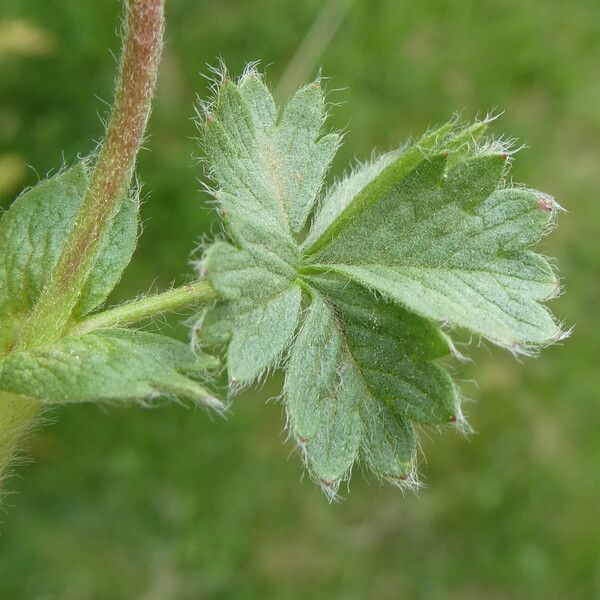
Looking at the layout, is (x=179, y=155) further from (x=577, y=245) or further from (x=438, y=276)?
(x=438, y=276)

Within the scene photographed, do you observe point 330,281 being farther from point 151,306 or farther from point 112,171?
point 112,171

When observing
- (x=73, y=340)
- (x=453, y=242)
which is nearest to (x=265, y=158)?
(x=453, y=242)

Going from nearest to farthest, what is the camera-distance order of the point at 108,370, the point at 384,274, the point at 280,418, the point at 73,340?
1. the point at 108,370
2. the point at 73,340
3. the point at 384,274
4. the point at 280,418

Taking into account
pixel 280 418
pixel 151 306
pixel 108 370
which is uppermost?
pixel 280 418

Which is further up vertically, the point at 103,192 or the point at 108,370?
the point at 103,192

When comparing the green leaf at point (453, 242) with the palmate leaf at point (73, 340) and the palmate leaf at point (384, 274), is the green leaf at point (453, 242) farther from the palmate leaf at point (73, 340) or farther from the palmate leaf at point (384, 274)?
the palmate leaf at point (73, 340)

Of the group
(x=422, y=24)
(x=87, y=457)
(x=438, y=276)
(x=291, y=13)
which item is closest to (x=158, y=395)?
(x=438, y=276)

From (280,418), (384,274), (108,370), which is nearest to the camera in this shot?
(108,370)
